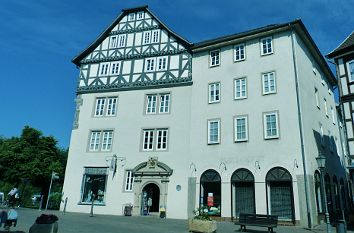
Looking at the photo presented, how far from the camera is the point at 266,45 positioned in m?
23.8

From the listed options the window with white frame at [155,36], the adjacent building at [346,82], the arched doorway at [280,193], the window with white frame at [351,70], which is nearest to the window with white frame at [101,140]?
the window with white frame at [155,36]

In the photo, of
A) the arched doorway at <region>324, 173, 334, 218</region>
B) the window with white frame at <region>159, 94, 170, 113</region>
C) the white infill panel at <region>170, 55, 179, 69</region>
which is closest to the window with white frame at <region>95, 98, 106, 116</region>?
the window with white frame at <region>159, 94, 170, 113</region>

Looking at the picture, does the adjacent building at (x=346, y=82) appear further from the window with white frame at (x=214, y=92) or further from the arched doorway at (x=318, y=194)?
the window with white frame at (x=214, y=92)

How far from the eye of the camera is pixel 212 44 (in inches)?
1017

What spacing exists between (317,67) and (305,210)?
556 inches

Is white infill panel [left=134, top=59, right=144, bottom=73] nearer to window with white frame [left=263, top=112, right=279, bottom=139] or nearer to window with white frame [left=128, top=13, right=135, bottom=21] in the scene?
window with white frame [left=128, top=13, right=135, bottom=21]

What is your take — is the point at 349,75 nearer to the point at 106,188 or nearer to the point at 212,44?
the point at 212,44

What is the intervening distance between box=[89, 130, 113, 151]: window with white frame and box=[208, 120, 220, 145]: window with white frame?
904 cm

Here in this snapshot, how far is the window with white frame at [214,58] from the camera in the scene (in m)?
25.7

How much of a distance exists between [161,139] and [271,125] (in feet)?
29.7

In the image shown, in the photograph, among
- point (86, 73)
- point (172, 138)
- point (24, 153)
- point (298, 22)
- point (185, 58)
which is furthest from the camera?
point (24, 153)

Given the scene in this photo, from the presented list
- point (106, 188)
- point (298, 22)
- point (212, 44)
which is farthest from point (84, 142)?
point (298, 22)

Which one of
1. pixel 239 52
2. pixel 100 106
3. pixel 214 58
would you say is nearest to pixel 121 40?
pixel 100 106

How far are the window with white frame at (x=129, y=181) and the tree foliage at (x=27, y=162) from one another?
1291 cm
